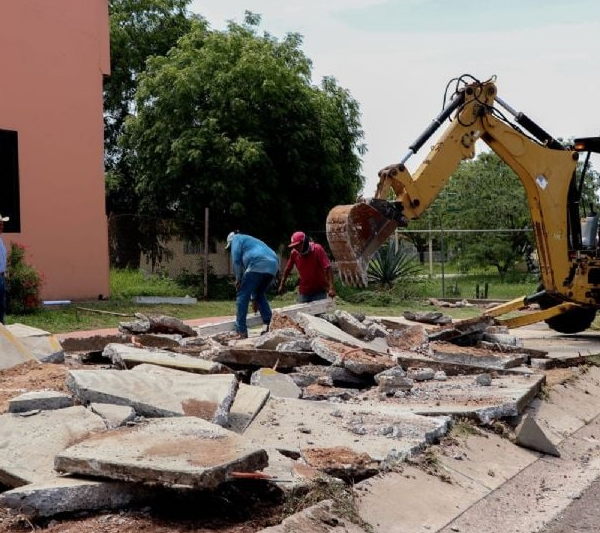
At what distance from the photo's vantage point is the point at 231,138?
79.0 feet

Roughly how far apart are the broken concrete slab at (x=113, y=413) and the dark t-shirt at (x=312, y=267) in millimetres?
7061

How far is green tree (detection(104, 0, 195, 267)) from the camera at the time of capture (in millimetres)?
30406

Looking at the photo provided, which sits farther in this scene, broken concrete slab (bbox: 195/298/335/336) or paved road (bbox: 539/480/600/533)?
broken concrete slab (bbox: 195/298/335/336)

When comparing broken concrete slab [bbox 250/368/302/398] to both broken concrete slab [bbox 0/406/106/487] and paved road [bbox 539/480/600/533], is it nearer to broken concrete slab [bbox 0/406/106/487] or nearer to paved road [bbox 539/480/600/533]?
broken concrete slab [bbox 0/406/106/487]

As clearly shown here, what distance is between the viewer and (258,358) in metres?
8.82

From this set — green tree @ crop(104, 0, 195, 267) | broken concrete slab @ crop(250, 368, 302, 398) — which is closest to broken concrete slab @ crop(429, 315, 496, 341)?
broken concrete slab @ crop(250, 368, 302, 398)

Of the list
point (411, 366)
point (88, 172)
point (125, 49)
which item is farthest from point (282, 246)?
point (411, 366)

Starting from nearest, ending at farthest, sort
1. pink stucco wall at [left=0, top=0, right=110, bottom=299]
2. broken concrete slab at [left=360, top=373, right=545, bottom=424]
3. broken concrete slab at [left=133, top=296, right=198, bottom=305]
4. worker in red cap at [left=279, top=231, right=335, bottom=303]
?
broken concrete slab at [left=360, top=373, right=545, bottom=424] < worker in red cap at [left=279, top=231, right=335, bottom=303] < pink stucco wall at [left=0, top=0, right=110, bottom=299] < broken concrete slab at [left=133, top=296, right=198, bottom=305]

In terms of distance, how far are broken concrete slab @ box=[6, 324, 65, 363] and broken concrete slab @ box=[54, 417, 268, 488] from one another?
3297 millimetres

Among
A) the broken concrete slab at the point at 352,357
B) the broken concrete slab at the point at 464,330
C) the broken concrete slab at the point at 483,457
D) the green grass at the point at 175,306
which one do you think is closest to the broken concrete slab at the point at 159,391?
the broken concrete slab at the point at 483,457

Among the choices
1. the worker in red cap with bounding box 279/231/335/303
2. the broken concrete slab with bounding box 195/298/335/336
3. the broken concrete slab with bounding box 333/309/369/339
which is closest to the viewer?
the broken concrete slab with bounding box 333/309/369/339

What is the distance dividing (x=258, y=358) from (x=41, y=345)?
2.10 meters

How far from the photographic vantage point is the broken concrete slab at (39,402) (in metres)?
5.69

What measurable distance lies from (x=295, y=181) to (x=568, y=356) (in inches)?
556
